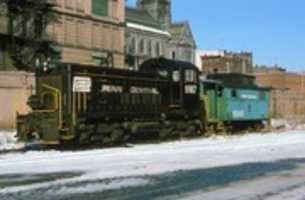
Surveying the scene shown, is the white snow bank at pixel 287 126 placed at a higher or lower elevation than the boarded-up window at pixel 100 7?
lower

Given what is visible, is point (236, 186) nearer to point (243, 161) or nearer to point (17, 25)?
point (243, 161)

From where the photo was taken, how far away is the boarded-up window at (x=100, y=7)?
62.7 meters

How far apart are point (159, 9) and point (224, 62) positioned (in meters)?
15.7

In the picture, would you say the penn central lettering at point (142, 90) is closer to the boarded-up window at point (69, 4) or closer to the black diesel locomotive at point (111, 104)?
the black diesel locomotive at point (111, 104)

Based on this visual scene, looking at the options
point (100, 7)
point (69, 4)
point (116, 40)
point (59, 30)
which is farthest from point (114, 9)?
point (59, 30)

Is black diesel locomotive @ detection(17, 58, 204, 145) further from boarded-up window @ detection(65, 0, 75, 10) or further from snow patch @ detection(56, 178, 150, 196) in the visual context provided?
boarded-up window @ detection(65, 0, 75, 10)

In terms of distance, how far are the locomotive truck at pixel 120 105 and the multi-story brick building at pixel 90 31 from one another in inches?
826

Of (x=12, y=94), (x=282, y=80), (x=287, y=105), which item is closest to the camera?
(x=12, y=94)

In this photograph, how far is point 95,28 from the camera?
62.4 metres

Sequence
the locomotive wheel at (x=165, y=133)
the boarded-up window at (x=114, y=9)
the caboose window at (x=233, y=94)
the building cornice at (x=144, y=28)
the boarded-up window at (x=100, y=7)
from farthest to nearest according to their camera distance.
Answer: the building cornice at (x=144, y=28) < the boarded-up window at (x=114, y=9) < the boarded-up window at (x=100, y=7) < the caboose window at (x=233, y=94) < the locomotive wheel at (x=165, y=133)

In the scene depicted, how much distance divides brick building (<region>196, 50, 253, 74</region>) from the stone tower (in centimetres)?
1068

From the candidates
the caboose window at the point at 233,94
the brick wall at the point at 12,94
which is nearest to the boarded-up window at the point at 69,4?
the brick wall at the point at 12,94

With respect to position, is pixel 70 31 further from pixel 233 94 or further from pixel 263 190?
pixel 263 190

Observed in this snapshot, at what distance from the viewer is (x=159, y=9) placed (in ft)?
361
